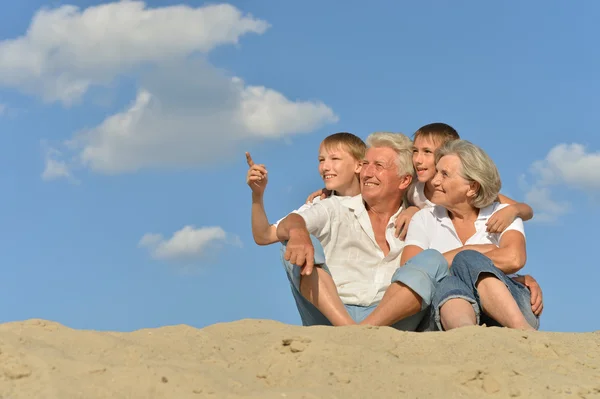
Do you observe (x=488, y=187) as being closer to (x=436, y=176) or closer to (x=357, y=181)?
(x=436, y=176)

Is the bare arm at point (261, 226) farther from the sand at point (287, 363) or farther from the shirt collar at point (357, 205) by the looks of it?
the sand at point (287, 363)

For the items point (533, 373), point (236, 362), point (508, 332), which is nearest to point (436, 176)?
point (508, 332)

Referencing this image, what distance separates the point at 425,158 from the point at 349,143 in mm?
665

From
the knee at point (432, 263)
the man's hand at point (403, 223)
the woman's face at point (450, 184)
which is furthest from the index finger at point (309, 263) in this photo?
the woman's face at point (450, 184)

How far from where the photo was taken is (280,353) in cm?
367

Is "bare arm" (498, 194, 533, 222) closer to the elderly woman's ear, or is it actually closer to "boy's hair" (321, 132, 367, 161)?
the elderly woman's ear

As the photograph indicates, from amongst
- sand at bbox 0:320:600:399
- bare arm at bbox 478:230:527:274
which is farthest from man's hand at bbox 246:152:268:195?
bare arm at bbox 478:230:527:274

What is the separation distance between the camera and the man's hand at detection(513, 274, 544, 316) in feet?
17.7

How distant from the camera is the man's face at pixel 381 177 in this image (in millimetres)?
5930

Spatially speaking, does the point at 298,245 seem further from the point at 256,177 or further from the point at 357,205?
the point at 357,205

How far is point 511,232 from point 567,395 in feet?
6.68

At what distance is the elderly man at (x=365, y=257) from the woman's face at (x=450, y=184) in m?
0.45

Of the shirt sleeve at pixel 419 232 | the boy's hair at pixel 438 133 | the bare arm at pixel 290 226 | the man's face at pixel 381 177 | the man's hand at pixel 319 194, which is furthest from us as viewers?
the man's hand at pixel 319 194

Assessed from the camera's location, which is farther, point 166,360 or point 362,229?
point 362,229
